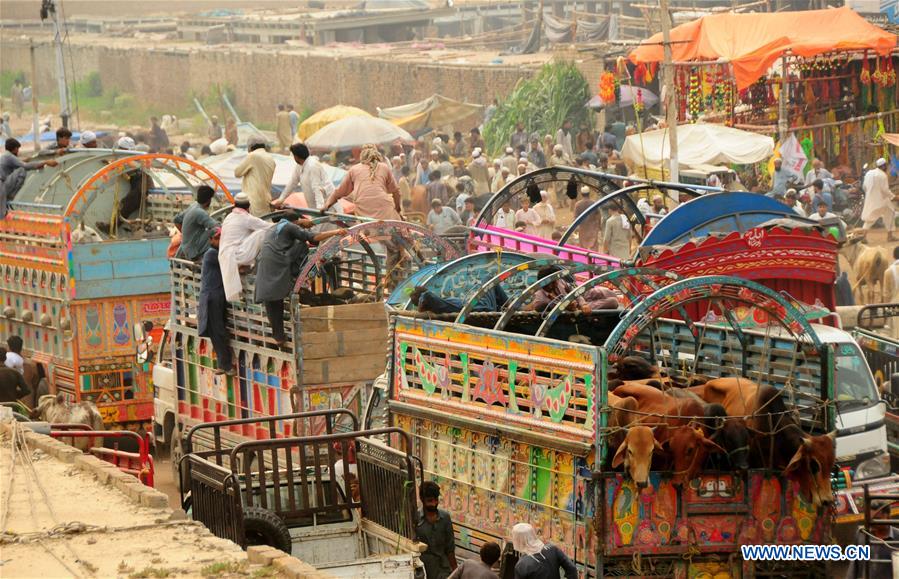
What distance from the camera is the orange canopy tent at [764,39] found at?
90.6 ft

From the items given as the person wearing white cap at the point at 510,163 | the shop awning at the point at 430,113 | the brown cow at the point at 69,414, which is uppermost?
the shop awning at the point at 430,113

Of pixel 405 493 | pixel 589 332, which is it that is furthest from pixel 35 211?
pixel 405 493

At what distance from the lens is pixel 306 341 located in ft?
44.6

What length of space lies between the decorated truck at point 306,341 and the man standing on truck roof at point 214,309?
0.08 metres

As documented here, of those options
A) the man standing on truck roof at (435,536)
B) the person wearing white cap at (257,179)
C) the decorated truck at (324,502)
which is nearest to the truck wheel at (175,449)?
the person wearing white cap at (257,179)

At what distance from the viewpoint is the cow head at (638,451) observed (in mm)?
9781

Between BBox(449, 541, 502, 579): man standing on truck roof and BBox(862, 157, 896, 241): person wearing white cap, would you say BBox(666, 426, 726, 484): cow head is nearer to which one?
BBox(449, 541, 502, 579): man standing on truck roof

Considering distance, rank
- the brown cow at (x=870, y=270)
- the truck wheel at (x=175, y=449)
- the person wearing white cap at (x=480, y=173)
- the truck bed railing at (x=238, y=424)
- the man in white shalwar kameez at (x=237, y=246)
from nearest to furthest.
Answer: the truck bed railing at (x=238, y=424) → the man in white shalwar kameez at (x=237, y=246) → the truck wheel at (x=175, y=449) → the brown cow at (x=870, y=270) → the person wearing white cap at (x=480, y=173)

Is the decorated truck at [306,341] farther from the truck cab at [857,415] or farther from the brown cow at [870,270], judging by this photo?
the brown cow at [870,270]

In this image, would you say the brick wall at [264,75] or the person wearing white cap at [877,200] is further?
the brick wall at [264,75]

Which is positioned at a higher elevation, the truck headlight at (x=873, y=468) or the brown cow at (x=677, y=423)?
the brown cow at (x=677, y=423)

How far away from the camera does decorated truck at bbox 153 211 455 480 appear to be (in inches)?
537

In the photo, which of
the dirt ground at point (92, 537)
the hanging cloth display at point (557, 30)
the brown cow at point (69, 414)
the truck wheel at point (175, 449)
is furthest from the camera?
the hanging cloth display at point (557, 30)

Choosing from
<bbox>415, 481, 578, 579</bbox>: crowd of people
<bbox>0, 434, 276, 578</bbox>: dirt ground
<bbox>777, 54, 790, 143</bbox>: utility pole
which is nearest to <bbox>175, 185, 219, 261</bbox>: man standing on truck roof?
<bbox>0, 434, 276, 578</bbox>: dirt ground
